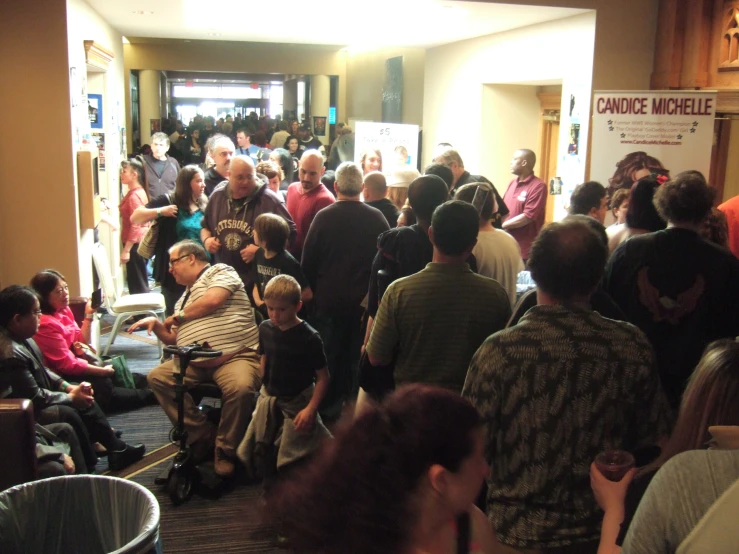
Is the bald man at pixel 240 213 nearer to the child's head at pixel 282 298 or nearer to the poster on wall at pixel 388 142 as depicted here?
the child's head at pixel 282 298

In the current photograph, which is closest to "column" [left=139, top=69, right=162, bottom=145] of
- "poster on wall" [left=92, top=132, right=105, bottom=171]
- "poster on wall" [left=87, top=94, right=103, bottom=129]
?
"poster on wall" [left=87, top=94, right=103, bottom=129]

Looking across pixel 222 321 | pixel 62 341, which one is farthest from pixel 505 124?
pixel 62 341

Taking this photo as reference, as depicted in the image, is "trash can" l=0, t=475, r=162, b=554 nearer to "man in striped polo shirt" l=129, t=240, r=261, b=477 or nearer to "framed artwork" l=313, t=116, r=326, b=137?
"man in striped polo shirt" l=129, t=240, r=261, b=477

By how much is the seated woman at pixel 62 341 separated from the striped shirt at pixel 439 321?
2.05m

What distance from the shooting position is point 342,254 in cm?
405

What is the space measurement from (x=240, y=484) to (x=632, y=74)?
412 cm

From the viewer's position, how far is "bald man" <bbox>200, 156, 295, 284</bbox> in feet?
14.3

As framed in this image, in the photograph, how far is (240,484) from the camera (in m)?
3.68

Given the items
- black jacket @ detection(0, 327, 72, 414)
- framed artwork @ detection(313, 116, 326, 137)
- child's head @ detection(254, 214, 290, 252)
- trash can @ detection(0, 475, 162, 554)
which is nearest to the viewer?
trash can @ detection(0, 475, 162, 554)

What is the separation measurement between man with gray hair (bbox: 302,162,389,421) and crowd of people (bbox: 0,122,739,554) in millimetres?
11

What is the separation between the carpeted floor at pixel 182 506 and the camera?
Answer: 3.13m

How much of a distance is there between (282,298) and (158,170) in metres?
4.93

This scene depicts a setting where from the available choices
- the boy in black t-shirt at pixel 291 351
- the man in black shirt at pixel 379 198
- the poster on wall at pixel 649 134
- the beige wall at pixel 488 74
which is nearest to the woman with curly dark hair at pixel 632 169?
the poster on wall at pixel 649 134

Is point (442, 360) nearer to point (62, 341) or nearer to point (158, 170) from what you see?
point (62, 341)
